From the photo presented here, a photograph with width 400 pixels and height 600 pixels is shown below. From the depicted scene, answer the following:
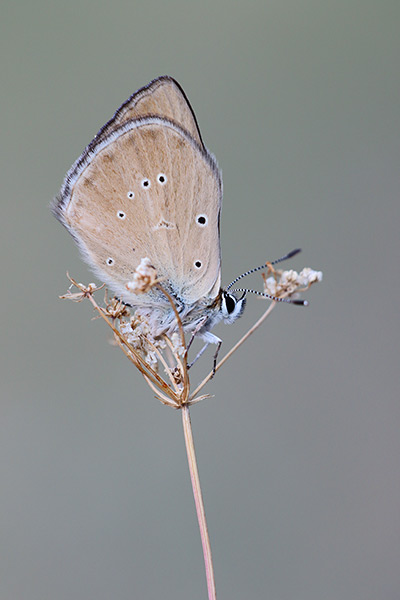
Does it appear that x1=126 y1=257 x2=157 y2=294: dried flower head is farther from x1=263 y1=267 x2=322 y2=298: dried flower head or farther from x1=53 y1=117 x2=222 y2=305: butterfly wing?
x1=53 y1=117 x2=222 y2=305: butterfly wing

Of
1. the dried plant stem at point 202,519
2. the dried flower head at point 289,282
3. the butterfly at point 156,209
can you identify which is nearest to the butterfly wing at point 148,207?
the butterfly at point 156,209

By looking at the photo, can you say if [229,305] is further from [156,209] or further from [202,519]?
[202,519]

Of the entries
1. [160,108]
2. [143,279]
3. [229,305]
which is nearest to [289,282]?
[143,279]

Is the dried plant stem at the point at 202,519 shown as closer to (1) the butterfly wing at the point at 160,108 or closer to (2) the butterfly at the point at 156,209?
(2) the butterfly at the point at 156,209

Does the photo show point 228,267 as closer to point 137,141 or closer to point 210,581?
point 137,141

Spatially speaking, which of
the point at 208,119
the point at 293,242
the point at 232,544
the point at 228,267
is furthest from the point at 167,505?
the point at 208,119
